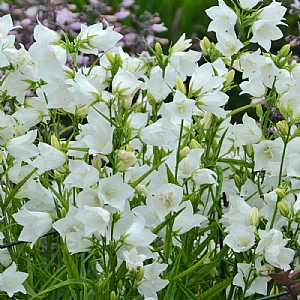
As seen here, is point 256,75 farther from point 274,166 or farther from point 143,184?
point 143,184

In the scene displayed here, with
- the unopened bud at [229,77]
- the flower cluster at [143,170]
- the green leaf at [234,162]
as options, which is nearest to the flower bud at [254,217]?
the flower cluster at [143,170]

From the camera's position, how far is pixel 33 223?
1.00m

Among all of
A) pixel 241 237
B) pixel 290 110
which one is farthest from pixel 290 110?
pixel 241 237

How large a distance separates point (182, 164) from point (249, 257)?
0.18 metres

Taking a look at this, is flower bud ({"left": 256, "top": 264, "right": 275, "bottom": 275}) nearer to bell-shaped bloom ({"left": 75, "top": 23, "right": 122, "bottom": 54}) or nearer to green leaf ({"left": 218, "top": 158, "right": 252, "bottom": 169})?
green leaf ({"left": 218, "top": 158, "right": 252, "bottom": 169})

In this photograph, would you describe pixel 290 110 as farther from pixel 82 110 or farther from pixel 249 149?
pixel 82 110

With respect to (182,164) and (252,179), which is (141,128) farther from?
(252,179)

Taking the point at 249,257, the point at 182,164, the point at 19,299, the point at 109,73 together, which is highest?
the point at 109,73

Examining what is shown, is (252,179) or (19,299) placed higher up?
(252,179)

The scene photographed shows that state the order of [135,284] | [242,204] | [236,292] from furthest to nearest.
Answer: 1. [236,292]
2. [242,204]
3. [135,284]

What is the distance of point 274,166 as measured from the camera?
1136 millimetres

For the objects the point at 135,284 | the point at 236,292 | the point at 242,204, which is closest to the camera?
the point at 135,284

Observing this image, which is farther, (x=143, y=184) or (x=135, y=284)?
(x=143, y=184)

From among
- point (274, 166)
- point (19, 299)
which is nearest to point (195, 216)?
point (274, 166)
